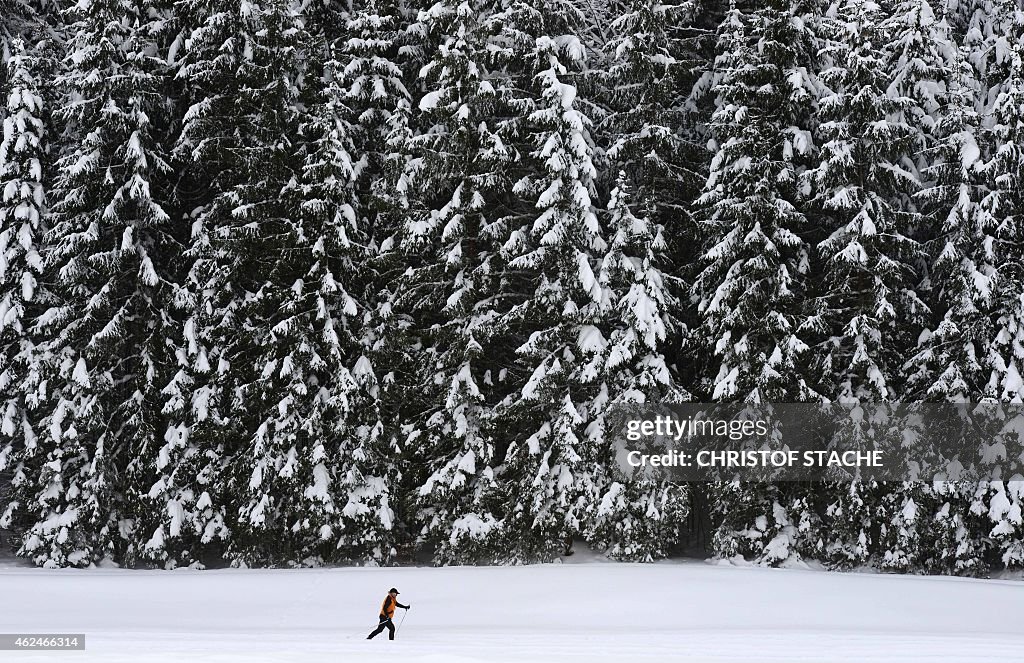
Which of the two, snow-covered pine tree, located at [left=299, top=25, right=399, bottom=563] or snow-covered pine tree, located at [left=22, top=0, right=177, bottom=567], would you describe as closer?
snow-covered pine tree, located at [left=299, top=25, right=399, bottom=563]

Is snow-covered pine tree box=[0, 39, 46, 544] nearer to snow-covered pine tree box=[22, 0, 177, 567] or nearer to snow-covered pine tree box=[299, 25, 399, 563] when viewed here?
snow-covered pine tree box=[22, 0, 177, 567]

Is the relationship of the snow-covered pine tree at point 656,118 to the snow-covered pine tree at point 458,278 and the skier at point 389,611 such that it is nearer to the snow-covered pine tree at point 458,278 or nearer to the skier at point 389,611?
the snow-covered pine tree at point 458,278

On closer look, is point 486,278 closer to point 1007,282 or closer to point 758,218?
point 758,218

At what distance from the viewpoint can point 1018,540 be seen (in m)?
18.6

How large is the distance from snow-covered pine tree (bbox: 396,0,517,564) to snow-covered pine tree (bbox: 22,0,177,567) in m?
6.02

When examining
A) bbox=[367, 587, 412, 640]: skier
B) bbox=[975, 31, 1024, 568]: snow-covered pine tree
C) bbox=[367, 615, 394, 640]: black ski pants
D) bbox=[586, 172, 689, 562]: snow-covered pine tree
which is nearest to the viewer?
bbox=[367, 587, 412, 640]: skier

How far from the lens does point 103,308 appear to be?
20562mm

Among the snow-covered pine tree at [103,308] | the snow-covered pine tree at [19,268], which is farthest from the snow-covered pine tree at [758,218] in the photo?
the snow-covered pine tree at [19,268]

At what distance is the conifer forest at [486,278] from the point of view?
19.4m

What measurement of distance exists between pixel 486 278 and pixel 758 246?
587 cm

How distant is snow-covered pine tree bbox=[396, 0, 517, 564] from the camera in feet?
63.3

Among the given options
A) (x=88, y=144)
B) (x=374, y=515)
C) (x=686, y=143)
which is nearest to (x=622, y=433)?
(x=374, y=515)

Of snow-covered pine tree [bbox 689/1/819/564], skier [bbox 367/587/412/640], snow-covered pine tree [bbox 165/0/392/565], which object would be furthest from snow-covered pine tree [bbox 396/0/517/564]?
skier [bbox 367/587/412/640]

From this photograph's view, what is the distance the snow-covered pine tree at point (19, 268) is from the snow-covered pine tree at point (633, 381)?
1270cm
